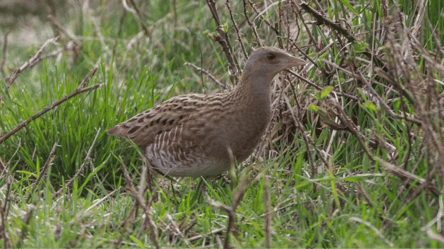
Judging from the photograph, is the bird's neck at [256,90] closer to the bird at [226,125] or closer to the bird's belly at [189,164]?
the bird at [226,125]

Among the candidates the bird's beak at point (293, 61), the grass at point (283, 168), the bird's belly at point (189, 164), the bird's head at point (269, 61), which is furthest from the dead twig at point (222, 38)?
the bird's belly at point (189, 164)

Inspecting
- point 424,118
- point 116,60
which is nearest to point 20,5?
point 116,60

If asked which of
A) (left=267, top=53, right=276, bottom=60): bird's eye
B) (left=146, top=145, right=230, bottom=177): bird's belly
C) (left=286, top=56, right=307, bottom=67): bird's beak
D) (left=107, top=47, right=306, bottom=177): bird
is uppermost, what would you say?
(left=267, top=53, right=276, bottom=60): bird's eye

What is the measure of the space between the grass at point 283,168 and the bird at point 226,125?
17cm

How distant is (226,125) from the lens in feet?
12.4

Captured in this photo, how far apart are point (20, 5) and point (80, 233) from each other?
7.27 metres

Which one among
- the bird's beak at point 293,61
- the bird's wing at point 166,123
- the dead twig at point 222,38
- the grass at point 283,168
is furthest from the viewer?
the dead twig at point 222,38

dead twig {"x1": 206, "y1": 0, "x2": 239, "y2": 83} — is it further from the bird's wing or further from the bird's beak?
the bird's beak

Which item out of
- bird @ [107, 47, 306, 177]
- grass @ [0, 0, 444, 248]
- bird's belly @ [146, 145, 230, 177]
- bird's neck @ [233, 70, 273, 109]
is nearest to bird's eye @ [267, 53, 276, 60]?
bird @ [107, 47, 306, 177]

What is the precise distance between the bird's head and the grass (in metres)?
0.28

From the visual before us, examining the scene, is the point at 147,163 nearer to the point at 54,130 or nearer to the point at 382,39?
the point at 54,130

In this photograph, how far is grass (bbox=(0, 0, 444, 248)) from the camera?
302cm

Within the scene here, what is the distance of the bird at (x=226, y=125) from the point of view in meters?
3.75

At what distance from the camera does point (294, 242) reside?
312 cm
